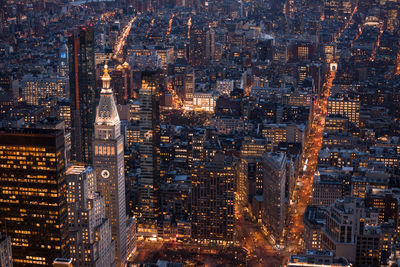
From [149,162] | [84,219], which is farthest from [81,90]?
[84,219]

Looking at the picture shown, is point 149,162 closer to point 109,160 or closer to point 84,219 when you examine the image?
point 109,160

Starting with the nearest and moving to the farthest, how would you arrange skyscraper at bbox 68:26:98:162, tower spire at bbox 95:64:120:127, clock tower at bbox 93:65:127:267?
tower spire at bbox 95:64:120:127 → clock tower at bbox 93:65:127:267 → skyscraper at bbox 68:26:98:162

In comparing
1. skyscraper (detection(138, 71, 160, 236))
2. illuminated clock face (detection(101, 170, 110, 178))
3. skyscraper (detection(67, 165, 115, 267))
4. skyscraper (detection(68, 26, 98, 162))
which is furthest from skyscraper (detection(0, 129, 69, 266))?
skyscraper (detection(68, 26, 98, 162))

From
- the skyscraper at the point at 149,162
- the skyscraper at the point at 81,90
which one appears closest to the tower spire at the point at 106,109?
the skyscraper at the point at 149,162

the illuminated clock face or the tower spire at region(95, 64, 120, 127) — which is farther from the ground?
the tower spire at region(95, 64, 120, 127)

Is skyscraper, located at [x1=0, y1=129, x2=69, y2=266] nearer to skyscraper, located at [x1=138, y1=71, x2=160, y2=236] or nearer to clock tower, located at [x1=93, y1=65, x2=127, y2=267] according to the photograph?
clock tower, located at [x1=93, y1=65, x2=127, y2=267]

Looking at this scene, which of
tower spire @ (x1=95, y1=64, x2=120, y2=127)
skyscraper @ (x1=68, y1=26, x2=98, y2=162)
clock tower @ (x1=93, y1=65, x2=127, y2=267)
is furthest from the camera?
skyscraper @ (x1=68, y1=26, x2=98, y2=162)

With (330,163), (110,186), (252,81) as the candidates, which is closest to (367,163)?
(330,163)
